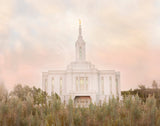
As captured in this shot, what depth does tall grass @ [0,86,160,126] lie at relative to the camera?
6531 mm

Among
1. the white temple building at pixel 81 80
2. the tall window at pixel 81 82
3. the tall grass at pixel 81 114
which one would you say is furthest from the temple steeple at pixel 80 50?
the tall grass at pixel 81 114

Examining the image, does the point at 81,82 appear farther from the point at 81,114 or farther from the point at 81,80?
the point at 81,114

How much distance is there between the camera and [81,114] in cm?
684

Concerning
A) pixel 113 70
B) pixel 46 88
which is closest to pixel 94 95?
pixel 113 70

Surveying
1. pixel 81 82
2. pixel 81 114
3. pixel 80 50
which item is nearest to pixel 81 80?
pixel 81 82

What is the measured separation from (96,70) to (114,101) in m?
43.0

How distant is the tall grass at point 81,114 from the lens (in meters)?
6.53

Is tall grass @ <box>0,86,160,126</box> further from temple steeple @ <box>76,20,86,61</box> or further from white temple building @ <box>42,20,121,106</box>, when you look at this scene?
temple steeple @ <box>76,20,86,61</box>

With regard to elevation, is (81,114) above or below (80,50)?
below

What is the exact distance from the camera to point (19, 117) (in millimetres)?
7418

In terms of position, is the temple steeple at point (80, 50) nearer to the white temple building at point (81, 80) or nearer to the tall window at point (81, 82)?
the white temple building at point (81, 80)

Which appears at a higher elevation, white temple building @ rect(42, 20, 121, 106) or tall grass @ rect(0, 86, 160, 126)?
white temple building @ rect(42, 20, 121, 106)

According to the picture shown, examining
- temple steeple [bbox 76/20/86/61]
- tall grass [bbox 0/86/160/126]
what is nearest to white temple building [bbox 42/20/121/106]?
temple steeple [bbox 76/20/86/61]

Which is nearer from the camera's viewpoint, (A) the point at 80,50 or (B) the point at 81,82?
(B) the point at 81,82
